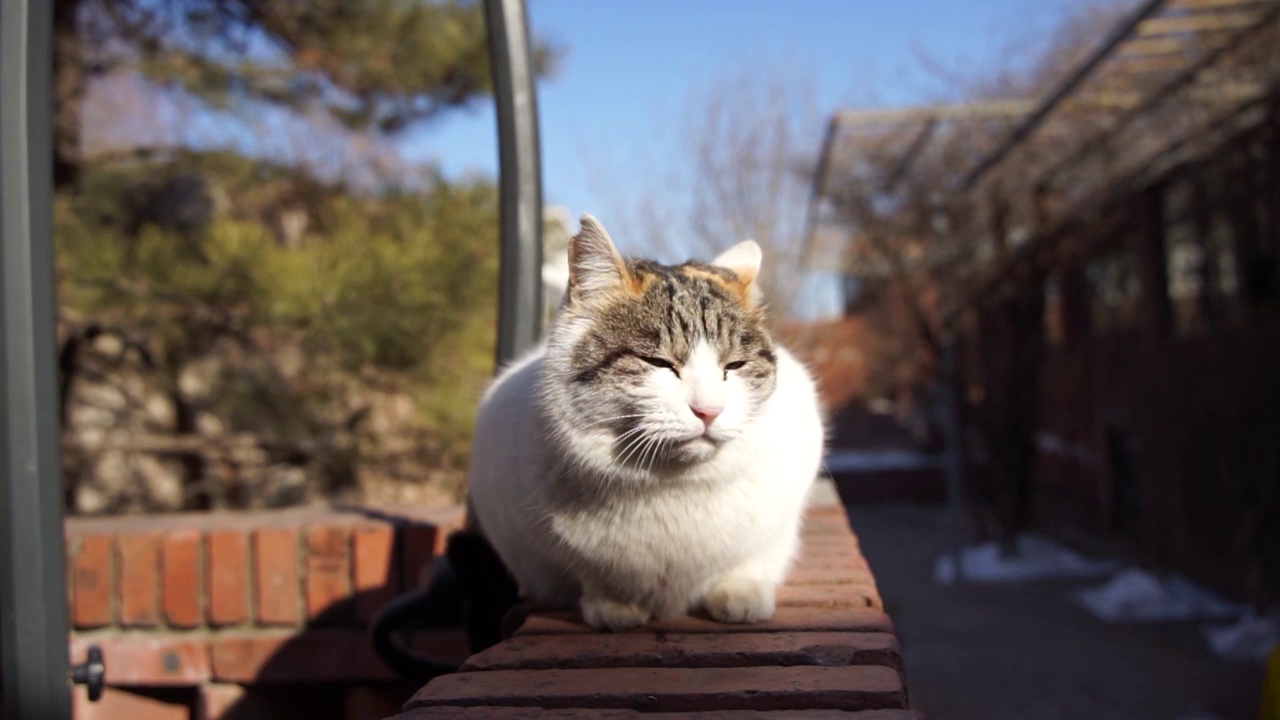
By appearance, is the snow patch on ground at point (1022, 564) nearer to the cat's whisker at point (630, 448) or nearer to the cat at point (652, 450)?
the cat at point (652, 450)

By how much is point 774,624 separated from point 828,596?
0.14 meters

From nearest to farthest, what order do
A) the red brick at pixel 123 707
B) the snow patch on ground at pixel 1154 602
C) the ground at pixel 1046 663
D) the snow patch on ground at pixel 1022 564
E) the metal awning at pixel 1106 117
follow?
the red brick at pixel 123 707 < the ground at pixel 1046 663 < the metal awning at pixel 1106 117 < the snow patch on ground at pixel 1154 602 < the snow patch on ground at pixel 1022 564

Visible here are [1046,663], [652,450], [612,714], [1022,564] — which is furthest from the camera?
[1022,564]

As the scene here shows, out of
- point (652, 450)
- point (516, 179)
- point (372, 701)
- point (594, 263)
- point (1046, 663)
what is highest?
point (516, 179)

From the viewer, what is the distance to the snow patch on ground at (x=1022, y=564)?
297 inches

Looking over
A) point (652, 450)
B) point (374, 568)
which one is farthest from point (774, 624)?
point (374, 568)

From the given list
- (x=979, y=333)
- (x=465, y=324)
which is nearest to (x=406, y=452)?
(x=465, y=324)

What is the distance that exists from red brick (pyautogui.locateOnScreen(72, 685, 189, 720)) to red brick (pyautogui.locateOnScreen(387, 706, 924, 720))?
4.53ft

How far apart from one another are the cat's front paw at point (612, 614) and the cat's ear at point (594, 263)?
0.45 meters

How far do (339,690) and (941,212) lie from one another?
299 inches

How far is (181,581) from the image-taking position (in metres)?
2.20

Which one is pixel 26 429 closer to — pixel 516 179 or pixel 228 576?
pixel 228 576

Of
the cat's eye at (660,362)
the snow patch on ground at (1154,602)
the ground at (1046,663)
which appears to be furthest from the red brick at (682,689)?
the snow patch on ground at (1154,602)

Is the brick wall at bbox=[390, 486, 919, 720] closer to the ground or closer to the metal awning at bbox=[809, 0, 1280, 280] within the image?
the ground
